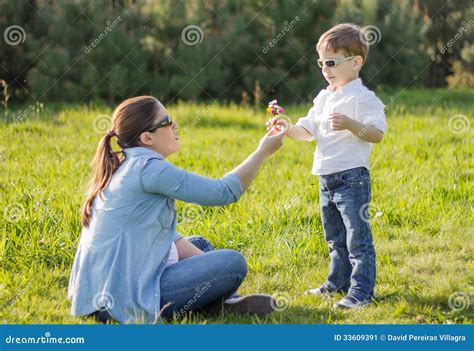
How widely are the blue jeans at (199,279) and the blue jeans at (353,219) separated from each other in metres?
0.55

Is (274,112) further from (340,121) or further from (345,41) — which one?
(345,41)

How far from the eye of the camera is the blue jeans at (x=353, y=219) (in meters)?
3.32

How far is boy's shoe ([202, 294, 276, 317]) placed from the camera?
322 centimetres

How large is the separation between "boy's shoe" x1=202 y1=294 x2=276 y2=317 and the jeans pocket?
63 cm

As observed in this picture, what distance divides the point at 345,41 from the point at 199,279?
1.25 meters

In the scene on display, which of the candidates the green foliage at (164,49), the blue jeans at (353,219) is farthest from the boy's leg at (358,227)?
the green foliage at (164,49)

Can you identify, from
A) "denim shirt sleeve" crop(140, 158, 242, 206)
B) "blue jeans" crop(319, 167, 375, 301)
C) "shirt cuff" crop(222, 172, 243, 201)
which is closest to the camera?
"denim shirt sleeve" crop(140, 158, 242, 206)

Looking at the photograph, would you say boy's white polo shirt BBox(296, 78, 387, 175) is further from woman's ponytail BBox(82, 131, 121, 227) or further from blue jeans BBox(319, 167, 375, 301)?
woman's ponytail BBox(82, 131, 121, 227)

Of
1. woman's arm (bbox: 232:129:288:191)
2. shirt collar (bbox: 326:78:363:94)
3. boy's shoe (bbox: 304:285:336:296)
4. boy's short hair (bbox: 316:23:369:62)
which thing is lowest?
boy's shoe (bbox: 304:285:336:296)

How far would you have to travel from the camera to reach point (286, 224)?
4.53 meters

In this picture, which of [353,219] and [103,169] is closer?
[103,169]

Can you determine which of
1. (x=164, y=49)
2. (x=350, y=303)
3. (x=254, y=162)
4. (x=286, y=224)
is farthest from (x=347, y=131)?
(x=164, y=49)

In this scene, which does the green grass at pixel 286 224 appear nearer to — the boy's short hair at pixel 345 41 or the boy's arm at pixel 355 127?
the boy's arm at pixel 355 127

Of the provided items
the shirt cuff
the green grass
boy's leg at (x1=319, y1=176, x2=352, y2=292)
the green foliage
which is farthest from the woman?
the green foliage
